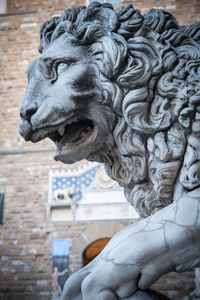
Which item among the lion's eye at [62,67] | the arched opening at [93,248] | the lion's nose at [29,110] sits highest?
the lion's eye at [62,67]

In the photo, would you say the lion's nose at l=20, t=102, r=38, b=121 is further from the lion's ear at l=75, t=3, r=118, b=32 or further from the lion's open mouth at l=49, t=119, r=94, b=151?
the lion's ear at l=75, t=3, r=118, b=32

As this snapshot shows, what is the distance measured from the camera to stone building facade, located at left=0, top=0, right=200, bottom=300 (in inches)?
307

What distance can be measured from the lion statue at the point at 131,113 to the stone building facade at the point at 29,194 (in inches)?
239

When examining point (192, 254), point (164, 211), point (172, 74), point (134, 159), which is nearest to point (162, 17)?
point (172, 74)

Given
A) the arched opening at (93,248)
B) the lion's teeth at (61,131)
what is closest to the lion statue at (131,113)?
the lion's teeth at (61,131)

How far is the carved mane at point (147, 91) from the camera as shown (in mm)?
1087

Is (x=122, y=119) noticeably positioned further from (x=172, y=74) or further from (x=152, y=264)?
(x=152, y=264)

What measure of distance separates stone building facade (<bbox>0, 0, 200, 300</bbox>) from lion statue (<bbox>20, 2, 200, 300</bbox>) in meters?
6.08

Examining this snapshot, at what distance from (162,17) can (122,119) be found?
0.35 metres

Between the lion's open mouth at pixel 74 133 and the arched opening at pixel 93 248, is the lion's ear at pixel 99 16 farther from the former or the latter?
the arched opening at pixel 93 248

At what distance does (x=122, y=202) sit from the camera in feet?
26.3

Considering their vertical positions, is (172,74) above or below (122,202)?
above

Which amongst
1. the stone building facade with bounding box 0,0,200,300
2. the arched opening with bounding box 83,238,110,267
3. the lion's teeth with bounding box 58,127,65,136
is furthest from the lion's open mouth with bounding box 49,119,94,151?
the arched opening with bounding box 83,238,110,267

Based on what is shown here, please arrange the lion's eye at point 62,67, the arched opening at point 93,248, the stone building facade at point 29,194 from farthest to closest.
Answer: the arched opening at point 93,248 < the stone building facade at point 29,194 < the lion's eye at point 62,67
